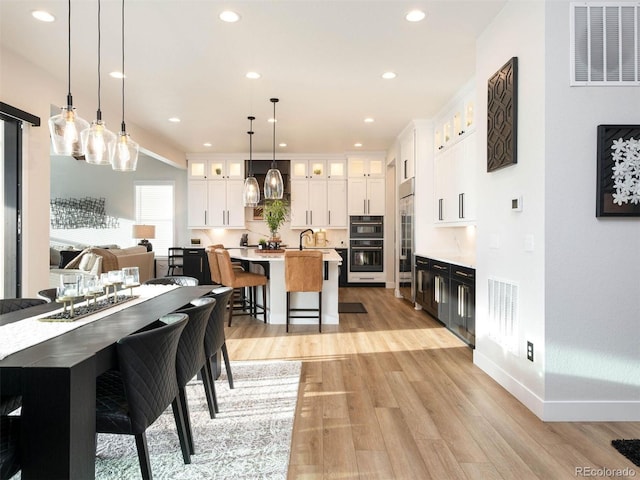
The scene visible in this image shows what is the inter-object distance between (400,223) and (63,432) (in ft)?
20.3

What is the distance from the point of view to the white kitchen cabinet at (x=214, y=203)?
8.60 metres

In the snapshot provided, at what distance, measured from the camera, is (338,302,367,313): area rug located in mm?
5928

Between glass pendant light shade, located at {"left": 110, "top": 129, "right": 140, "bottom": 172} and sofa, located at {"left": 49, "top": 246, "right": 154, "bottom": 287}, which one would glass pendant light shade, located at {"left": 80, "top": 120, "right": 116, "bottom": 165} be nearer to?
glass pendant light shade, located at {"left": 110, "top": 129, "right": 140, "bottom": 172}

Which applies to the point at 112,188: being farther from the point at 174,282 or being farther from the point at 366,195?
the point at 174,282

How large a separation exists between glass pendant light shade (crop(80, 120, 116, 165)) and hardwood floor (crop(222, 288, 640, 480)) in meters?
2.03

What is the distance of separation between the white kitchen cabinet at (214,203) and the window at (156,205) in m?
0.63

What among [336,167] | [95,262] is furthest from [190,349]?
[336,167]

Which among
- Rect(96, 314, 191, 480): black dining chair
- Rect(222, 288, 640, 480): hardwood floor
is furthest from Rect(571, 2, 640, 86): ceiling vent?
Rect(96, 314, 191, 480): black dining chair

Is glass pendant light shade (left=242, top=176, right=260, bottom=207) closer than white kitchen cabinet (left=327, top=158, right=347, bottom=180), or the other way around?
glass pendant light shade (left=242, top=176, right=260, bottom=207)

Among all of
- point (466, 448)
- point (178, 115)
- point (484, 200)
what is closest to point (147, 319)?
point (466, 448)

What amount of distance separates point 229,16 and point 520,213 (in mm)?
2558

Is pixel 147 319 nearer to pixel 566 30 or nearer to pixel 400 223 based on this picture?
pixel 566 30

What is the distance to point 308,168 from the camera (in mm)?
8602

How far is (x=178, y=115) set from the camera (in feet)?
18.8
